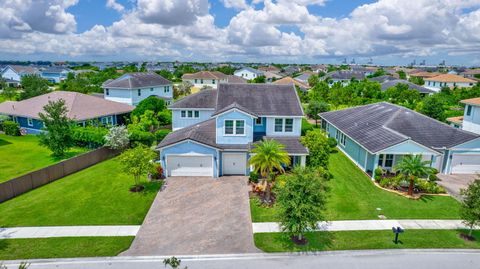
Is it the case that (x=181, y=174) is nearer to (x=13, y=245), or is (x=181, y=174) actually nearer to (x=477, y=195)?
(x=13, y=245)

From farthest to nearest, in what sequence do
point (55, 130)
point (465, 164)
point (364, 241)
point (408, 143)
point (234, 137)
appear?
point (55, 130) → point (465, 164) → point (234, 137) → point (408, 143) → point (364, 241)

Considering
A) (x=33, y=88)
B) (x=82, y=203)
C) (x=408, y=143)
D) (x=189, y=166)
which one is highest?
(x=33, y=88)

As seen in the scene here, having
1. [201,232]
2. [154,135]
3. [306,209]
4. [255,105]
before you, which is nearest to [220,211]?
[201,232]

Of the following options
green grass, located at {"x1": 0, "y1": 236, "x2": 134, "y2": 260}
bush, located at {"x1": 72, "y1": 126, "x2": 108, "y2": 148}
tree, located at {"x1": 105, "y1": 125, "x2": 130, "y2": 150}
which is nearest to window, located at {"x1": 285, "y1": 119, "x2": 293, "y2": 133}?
tree, located at {"x1": 105, "y1": 125, "x2": 130, "y2": 150}

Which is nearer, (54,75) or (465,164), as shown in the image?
(465,164)

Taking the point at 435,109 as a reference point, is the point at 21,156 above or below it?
below

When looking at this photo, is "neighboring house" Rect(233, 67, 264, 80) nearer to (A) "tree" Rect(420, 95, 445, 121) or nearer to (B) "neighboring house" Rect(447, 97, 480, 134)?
(A) "tree" Rect(420, 95, 445, 121)

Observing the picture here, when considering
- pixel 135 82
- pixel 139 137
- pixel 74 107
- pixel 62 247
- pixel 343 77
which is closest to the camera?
pixel 62 247

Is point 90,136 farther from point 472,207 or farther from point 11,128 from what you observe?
point 472,207

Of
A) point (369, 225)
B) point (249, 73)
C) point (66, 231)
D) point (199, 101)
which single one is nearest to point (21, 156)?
point (66, 231)
